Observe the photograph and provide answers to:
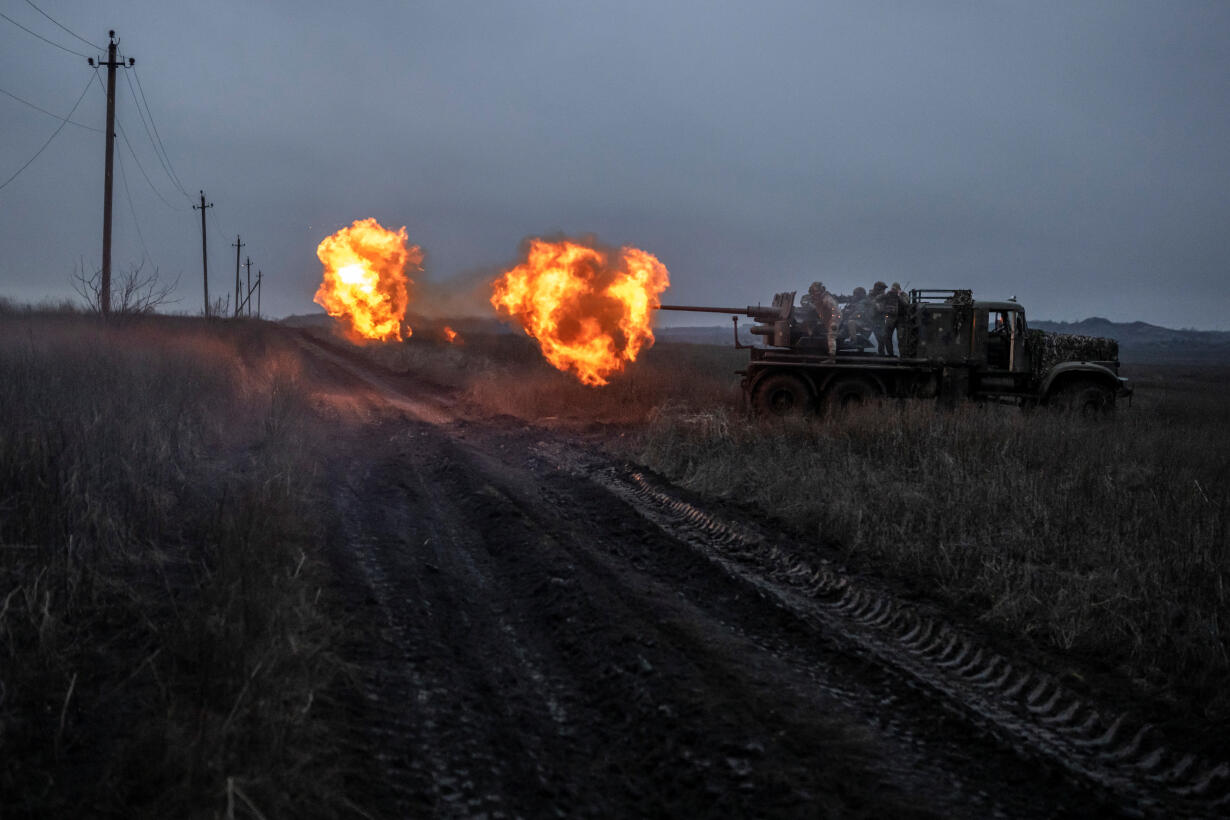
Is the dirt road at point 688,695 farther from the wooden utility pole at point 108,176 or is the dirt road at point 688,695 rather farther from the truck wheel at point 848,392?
the wooden utility pole at point 108,176

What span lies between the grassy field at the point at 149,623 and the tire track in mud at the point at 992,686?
369cm

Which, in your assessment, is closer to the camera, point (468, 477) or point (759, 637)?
point (759, 637)

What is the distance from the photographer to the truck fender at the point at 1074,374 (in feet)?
56.3

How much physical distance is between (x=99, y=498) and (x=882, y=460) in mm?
10020

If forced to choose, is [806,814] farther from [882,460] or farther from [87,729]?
[882,460]

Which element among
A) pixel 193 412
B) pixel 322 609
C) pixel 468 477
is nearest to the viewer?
pixel 322 609

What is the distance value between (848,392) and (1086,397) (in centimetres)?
537

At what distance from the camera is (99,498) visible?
6406 mm

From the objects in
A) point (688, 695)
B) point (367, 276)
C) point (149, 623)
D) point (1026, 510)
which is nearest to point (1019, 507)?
point (1026, 510)

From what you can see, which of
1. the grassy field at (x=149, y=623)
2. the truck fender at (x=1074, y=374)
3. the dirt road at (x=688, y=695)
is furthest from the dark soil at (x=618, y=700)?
the truck fender at (x=1074, y=374)

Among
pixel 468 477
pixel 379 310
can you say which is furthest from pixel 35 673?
pixel 379 310

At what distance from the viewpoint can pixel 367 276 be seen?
22.6 m

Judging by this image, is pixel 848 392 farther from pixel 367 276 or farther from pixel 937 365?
pixel 367 276

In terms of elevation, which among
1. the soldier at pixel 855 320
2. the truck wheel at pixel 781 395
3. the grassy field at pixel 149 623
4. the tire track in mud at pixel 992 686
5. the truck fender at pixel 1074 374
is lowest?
the tire track in mud at pixel 992 686
